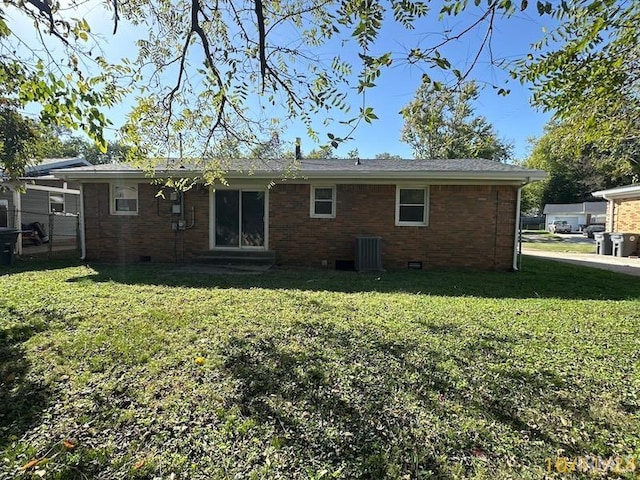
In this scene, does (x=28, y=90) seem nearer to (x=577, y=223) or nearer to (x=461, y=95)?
(x=461, y=95)

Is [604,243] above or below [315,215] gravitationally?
below

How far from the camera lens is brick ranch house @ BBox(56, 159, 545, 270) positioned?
911 cm

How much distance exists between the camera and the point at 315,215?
380 inches

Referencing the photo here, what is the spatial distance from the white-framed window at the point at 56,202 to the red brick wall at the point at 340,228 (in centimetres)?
697

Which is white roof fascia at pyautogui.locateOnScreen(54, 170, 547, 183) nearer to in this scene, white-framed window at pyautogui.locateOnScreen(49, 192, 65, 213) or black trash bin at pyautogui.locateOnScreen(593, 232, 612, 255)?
white-framed window at pyautogui.locateOnScreen(49, 192, 65, 213)

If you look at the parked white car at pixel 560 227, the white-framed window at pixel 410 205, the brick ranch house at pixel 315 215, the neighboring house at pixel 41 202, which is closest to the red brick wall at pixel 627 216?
the brick ranch house at pixel 315 215

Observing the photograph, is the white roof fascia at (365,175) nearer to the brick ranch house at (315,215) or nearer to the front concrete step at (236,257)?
the brick ranch house at (315,215)

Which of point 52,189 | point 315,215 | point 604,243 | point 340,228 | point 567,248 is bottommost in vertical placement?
point 567,248

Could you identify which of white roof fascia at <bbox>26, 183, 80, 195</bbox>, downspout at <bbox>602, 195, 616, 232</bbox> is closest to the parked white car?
downspout at <bbox>602, 195, 616, 232</bbox>

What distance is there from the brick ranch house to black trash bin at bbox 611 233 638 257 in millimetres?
8540

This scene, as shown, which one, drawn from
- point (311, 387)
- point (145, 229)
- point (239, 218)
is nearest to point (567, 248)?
point (239, 218)

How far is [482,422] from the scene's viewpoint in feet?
8.37

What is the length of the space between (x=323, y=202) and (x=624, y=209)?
47.3 feet

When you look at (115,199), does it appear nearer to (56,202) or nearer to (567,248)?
(56,202)
